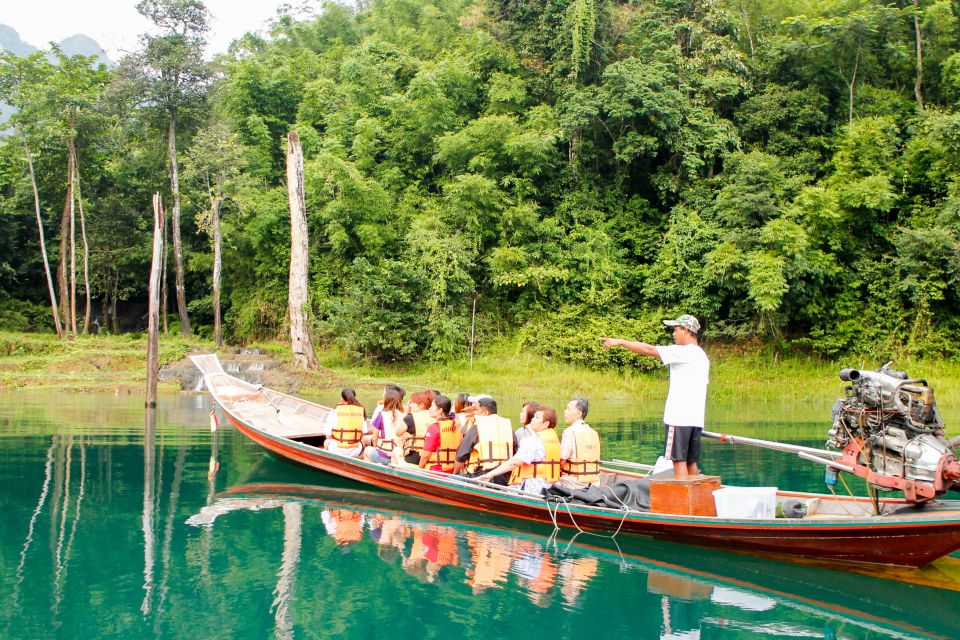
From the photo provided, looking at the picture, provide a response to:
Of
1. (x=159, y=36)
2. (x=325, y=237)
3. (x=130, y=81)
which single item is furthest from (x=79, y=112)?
(x=325, y=237)

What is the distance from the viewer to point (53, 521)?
741 centimetres

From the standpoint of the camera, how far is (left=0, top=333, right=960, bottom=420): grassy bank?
774 inches

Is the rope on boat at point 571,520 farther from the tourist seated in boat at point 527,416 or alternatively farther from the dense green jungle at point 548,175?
the dense green jungle at point 548,175

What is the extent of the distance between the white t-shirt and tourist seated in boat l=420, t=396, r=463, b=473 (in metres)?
2.81

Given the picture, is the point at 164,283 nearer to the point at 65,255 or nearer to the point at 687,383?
the point at 65,255

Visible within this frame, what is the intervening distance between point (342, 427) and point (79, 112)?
2193 centimetres

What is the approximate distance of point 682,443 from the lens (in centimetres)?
627

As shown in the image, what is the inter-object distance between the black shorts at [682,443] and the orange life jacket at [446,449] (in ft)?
8.81

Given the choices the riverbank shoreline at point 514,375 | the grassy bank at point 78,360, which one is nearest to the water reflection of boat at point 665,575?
the riverbank shoreline at point 514,375

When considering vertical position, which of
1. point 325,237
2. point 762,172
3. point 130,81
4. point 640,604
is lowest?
point 640,604

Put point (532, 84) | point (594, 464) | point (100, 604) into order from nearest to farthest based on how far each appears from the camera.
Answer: point (100, 604) → point (594, 464) → point (532, 84)

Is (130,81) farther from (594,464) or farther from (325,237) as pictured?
(594,464)

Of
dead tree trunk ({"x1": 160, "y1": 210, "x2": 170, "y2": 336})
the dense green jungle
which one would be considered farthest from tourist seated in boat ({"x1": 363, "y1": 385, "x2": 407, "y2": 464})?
dead tree trunk ({"x1": 160, "y1": 210, "x2": 170, "y2": 336})

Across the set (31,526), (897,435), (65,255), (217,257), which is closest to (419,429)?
(31,526)
